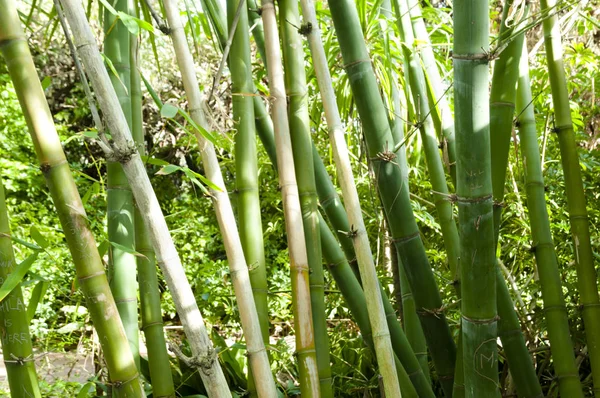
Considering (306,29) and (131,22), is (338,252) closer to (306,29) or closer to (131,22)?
(306,29)

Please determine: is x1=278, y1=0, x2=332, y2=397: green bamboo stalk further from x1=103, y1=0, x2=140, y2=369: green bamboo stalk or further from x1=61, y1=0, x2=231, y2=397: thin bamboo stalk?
x1=61, y1=0, x2=231, y2=397: thin bamboo stalk

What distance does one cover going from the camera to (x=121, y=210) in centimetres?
112

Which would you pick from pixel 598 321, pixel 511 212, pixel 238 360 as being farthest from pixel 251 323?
pixel 511 212

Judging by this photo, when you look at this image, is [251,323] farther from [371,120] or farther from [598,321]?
[598,321]

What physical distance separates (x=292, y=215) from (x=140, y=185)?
0.34 m

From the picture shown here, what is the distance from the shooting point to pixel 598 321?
1.34 m

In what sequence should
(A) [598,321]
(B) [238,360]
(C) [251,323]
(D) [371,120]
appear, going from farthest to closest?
(B) [238,360] < (A) [598,321] < (D) [371,120] < (C) [251,323]

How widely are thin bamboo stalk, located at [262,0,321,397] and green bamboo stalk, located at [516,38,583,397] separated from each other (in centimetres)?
53

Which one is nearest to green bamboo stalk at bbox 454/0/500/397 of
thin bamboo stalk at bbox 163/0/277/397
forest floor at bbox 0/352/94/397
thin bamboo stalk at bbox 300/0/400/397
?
thin bamboo stalk at bbox 300/0/400/397

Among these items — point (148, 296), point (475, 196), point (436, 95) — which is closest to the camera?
point (475, 196)

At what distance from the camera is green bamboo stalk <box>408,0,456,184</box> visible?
1401mm

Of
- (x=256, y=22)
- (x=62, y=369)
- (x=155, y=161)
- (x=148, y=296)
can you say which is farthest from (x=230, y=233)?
(x=62, y=369)

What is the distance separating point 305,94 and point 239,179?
0.20 m

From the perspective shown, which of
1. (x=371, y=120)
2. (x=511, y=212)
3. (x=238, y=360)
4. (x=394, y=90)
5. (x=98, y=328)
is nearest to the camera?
(x=98, y=328)
